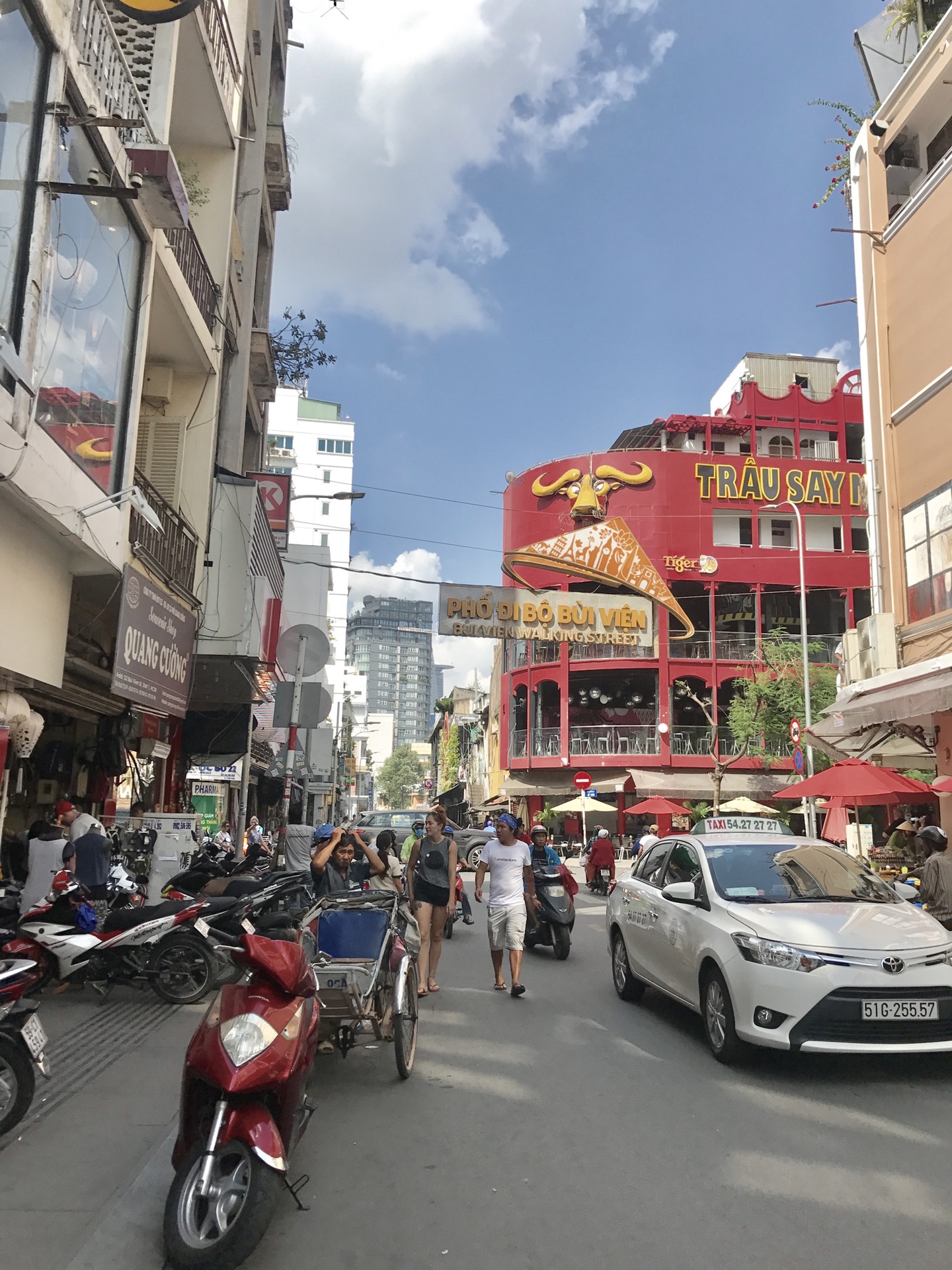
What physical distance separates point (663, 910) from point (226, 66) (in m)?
14.2

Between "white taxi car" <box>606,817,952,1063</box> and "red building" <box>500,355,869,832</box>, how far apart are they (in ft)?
115

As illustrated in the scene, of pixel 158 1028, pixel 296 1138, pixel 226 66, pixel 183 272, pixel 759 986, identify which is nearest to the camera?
pixel 296 1138

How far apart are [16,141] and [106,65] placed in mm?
2577

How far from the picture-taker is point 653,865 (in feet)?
30.1

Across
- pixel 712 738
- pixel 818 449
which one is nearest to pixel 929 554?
pixel 712 738

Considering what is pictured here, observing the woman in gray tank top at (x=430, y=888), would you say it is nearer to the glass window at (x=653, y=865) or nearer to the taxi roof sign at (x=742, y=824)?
the glass window at (x=653, y=865)

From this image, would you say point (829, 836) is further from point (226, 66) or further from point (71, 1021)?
point (226, 66)

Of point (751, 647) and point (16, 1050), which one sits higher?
point (751, 647)

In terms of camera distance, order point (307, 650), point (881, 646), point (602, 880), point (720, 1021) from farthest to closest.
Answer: point (602, 880) < point (881, 646) < point (307, 650) < point (720, 1021)

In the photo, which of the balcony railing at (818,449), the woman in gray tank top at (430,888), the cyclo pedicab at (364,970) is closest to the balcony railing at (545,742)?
the balcony railing at (818,449)

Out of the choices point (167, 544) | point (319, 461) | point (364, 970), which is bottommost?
point (364, 970)

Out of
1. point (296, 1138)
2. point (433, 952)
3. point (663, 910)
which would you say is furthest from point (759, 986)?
point (433, 952)

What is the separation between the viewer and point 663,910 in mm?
8070

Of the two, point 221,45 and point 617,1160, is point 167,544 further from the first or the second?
point 617,1160
